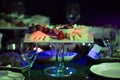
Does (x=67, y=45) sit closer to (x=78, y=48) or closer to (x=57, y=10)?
(x=78, y=48)

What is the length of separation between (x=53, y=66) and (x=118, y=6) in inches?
84.0

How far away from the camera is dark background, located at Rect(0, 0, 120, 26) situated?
341 cm

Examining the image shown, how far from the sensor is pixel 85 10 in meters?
3.44

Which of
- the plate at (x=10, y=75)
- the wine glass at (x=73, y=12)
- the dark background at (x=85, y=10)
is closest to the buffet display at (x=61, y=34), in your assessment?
the plate at (x=10, y=75)

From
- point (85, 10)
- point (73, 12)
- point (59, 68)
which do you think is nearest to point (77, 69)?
point (59, 68)

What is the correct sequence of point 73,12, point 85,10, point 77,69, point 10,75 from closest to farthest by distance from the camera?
point 10,75 < point 77,69 < point 73,12 < point 85,10

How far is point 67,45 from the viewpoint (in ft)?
5.20

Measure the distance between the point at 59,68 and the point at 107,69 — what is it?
236mm

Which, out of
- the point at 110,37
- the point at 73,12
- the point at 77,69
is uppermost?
the point at 73,12

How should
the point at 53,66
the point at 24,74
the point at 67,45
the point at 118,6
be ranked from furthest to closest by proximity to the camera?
the point at 118,6
the point at 67,45
the point at 53,66
the point at 24,74

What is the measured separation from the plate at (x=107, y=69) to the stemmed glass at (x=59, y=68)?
11 centimetres

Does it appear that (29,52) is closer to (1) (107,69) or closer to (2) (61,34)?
(2) (61,34)

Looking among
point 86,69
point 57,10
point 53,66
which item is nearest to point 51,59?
point 53,66

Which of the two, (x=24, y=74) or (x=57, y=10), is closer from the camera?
(x=24, y=74)
